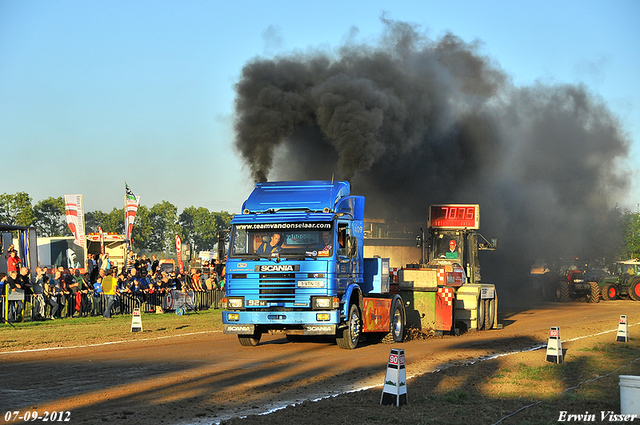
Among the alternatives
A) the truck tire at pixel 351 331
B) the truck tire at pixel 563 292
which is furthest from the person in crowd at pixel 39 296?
the truck tire at pixel 563 292

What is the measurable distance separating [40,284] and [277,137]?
36.3 ft

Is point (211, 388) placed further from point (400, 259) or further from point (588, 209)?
point (588, 209)

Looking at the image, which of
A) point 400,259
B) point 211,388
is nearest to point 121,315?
point 211,388

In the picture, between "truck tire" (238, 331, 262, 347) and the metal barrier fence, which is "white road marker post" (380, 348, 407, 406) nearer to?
"truck tire" (238, 331, 262, 347)

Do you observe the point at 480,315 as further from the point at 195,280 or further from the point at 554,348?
the point at 195,280

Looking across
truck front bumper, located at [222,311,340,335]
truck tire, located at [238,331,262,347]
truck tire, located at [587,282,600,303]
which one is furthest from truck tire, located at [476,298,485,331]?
truck tire, located at [587,282,600,303]

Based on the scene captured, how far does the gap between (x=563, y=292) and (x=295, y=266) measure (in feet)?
90.9

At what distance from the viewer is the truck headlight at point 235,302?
12719 mm

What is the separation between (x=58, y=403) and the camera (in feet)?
25.5

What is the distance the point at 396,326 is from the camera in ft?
50.4

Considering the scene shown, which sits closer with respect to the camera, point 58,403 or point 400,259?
point 58,403

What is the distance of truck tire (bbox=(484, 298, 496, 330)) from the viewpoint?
19.3 metres

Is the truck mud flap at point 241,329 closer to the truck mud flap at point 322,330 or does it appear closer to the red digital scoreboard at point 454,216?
the truck mud flap at point 322,330

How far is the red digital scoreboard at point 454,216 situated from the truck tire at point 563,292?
1477 centimetres
